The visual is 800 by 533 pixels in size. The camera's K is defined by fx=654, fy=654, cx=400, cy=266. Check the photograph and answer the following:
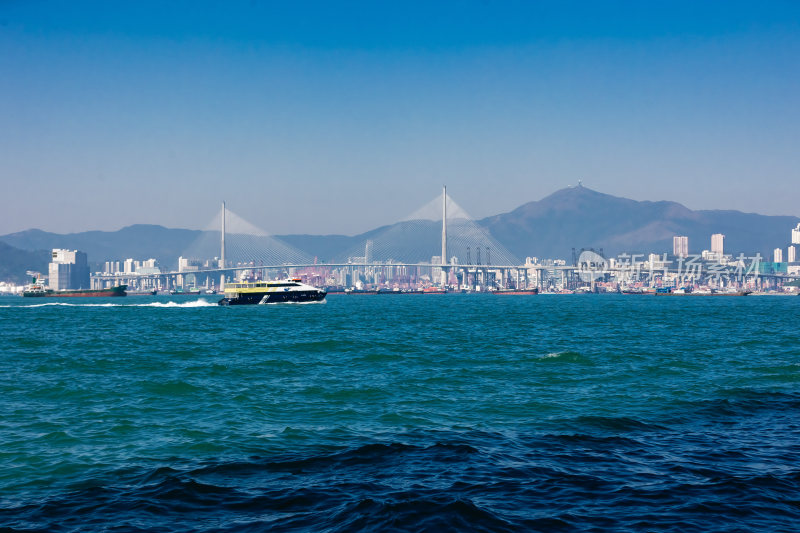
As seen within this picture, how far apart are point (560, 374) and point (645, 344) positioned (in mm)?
13553

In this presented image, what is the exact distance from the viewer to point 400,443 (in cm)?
1257

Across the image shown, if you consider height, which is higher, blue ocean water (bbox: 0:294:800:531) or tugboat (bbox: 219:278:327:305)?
tugboat (bbox: 219:278:327:305)

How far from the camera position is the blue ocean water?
8.65m

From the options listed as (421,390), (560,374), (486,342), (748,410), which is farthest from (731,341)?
(421,390)

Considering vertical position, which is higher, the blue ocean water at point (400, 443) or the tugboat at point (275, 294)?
the tugboat at point (275, 294)

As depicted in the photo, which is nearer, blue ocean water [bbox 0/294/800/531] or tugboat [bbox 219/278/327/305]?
blue ocean water [bbox 0/294/800/531]

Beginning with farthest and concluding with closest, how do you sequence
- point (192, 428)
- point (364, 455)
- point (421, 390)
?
point (421, 390)
point (192, 428)
point (364, 455)

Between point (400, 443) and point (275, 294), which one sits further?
point (275, 294)

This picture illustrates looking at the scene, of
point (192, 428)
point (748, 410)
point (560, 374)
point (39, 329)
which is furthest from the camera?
point (39, 329)

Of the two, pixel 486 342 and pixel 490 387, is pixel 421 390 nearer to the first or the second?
pixel 490 387

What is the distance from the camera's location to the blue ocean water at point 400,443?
8648 millimetres

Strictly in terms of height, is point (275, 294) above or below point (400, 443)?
above

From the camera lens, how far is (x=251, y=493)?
949 cm

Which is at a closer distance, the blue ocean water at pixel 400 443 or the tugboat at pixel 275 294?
the blue ocean water at pixel 400 443
